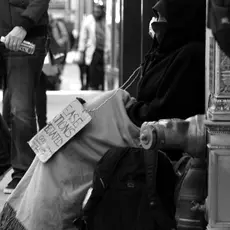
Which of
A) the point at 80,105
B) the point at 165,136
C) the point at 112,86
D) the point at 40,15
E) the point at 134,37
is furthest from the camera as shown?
the point at 112,86

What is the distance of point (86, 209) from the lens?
12.8ft

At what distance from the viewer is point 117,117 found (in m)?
4.29

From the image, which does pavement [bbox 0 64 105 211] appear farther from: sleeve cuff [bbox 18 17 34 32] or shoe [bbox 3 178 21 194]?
sleeve cuff [bbox 18 17 34 32]

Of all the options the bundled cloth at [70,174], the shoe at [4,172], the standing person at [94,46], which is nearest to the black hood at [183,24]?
the bundled cloth at [70,174]

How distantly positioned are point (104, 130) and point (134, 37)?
2276 millimetres

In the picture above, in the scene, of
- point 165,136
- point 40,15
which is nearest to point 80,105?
point 165,136

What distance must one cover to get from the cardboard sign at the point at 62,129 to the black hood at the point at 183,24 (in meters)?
0.58

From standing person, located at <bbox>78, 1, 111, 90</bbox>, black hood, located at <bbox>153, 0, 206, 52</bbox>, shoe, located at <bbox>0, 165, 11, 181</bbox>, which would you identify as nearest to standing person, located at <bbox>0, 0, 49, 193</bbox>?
shoe, located at <bbox>0, 165, 11, 181</bbox>

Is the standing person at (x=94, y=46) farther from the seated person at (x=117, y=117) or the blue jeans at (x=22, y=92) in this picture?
the seated person at (x=117, y=117)

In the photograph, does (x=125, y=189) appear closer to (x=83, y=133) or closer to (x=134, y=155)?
(x=134, y=155)

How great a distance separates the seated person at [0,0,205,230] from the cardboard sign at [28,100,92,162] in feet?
0.15

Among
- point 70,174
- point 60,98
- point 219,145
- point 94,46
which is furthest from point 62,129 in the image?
point 94,46

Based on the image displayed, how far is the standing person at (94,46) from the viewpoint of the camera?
14618 millimetres

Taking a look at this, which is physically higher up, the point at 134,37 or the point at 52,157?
the point at 134,37
